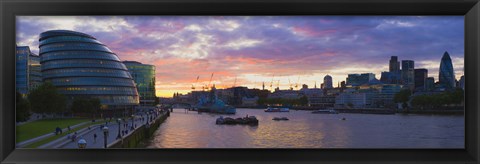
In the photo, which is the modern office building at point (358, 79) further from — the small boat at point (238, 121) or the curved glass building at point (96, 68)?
the curved glass building at point (96, 68)

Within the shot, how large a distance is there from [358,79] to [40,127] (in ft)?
14.0

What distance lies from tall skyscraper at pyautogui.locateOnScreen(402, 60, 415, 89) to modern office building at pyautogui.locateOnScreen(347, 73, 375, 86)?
1.66 feet

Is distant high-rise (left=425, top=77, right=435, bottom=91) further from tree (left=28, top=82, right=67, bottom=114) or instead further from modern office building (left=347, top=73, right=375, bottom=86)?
tree (left=28, top=82, right=67, bottom=114)

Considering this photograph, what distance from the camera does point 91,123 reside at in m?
7.16

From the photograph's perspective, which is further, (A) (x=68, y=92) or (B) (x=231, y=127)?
(B) (x=231, y=127)

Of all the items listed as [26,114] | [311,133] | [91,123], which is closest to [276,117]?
[311,133]

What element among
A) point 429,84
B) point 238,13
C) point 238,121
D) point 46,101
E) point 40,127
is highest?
point 238,13

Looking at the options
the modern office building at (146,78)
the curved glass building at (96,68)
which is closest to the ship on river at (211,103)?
the modern office building at (146,78)

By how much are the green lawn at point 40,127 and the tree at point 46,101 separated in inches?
6.2

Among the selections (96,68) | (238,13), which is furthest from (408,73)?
(96,68)

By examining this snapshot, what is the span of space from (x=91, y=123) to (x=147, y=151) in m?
4.11

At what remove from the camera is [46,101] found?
18.0 ft

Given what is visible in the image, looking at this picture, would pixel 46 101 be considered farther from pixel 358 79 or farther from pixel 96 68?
pixel 96 68

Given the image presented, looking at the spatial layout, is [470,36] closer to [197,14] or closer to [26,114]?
[197,14]
